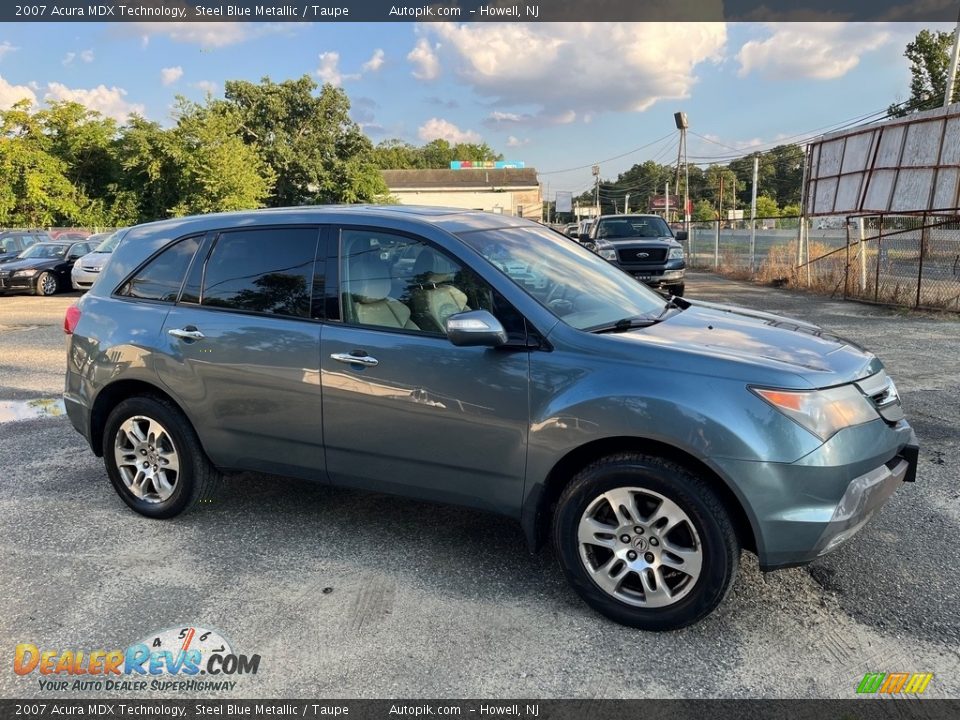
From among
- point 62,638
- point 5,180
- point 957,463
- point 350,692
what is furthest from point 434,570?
point 5,180

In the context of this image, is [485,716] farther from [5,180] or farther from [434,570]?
[5,180]

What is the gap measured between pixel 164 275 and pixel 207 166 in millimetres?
32425

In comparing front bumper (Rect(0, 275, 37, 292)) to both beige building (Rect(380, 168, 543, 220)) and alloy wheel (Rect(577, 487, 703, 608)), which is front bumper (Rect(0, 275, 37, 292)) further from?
beige building (Rect(380, 168, 543, 220))

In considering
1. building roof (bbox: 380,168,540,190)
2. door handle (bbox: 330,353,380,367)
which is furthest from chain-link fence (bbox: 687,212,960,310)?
building roof (bbox: 380,168,540,190)

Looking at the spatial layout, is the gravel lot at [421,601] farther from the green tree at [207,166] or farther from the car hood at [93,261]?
the green tree at [207,166]

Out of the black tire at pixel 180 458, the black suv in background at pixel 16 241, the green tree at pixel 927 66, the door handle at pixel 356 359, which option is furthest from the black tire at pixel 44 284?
the green tree at pixel 927 66

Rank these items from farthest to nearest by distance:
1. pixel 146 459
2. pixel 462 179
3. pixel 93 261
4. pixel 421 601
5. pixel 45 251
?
pixel 462 179 → pixel 45 251 → pixel 93 261 → pixel 146 459 → pixel 421 601

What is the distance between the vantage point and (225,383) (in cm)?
386

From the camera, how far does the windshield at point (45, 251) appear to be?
64.0 feet

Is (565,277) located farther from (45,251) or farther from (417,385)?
(45,251)

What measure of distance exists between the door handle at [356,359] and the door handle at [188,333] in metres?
0.92

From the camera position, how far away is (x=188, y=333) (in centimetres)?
396

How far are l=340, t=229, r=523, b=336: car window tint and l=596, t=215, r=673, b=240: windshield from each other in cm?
1214

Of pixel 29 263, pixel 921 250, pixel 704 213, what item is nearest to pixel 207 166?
pixel 29 263
